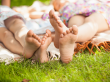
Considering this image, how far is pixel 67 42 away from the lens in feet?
2.66

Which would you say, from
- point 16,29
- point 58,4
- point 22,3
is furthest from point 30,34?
point 22,3

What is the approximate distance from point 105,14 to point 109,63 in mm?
674

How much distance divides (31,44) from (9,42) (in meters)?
0.36

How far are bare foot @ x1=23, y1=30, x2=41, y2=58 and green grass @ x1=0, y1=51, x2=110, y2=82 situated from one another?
7cm

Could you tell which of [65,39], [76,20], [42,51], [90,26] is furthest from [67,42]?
[76,20]

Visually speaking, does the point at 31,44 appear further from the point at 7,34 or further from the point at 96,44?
the point at 96,44

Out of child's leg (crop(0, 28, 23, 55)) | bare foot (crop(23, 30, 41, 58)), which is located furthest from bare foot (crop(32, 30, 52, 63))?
child's leg (crop(0, 28, 23, 55))

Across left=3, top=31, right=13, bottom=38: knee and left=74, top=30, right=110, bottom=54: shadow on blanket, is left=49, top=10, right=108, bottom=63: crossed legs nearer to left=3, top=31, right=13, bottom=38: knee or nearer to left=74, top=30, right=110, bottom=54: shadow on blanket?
left=74, top=30, right=110, bottom=54: shadow on blanket

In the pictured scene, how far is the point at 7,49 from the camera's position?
42.1 inches

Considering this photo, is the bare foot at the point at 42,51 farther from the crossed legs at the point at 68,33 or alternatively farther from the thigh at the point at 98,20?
the thigh at the point at 98,20

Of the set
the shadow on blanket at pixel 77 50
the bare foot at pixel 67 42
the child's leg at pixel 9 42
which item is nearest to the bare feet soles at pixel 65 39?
the bare foot at pixel 67 42

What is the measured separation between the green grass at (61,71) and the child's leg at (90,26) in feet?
0.76

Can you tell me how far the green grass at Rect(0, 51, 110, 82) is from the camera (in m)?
0.65

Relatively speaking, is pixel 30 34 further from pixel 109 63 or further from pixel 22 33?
pixel 109 63
